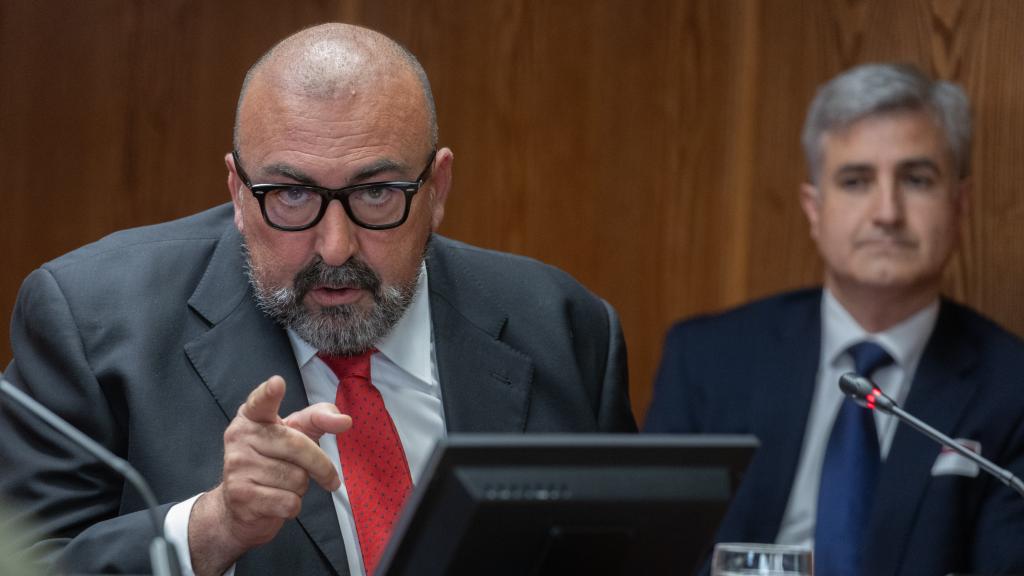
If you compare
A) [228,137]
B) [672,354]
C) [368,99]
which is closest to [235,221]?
[368,99]

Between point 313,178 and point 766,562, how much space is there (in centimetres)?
86

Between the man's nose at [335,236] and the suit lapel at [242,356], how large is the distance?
18 centimetres

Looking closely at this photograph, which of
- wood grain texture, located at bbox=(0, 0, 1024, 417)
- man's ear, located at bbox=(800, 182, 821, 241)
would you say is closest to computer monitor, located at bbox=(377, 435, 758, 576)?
man's ear, located at bbox=(800, 182, 821, 241)

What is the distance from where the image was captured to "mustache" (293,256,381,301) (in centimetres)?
204

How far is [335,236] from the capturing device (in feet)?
6.59

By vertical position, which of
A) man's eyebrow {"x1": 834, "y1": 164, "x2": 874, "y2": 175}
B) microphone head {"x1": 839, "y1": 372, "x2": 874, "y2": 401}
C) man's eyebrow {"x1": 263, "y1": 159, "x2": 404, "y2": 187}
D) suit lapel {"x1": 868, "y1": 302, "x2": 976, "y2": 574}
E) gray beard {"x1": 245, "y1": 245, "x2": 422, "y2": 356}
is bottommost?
suit lapel {"x1": 868, "y1": 302, "x2": 976, "y2": 574}

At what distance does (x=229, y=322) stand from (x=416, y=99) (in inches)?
17.1

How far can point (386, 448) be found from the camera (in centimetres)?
208

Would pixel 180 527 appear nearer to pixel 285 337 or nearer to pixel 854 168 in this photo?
pixel 285 337

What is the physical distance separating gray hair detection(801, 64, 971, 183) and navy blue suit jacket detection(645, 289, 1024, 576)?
354 mm

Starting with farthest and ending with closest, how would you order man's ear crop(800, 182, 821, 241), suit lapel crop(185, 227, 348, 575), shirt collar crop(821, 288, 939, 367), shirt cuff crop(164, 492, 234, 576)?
man's ear crop(800, 182, 821, 241) → shirt collar crop(821, 288, 939, 367) → suit lapel crop(185, 227, 348, 575) → shirt cuff crop(164, 492, 234, 576)

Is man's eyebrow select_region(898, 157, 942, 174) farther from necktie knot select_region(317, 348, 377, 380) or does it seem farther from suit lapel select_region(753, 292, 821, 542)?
necktie knot select_region(317, 348, 377, 380)

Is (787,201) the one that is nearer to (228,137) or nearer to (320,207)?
(228,137)

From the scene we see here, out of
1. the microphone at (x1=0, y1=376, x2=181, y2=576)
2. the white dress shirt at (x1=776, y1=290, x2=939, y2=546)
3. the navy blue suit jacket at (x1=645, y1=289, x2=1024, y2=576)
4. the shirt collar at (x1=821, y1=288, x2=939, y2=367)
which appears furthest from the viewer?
the shirt collar at (x1=821, y1=288, x2=939, y2=367)
